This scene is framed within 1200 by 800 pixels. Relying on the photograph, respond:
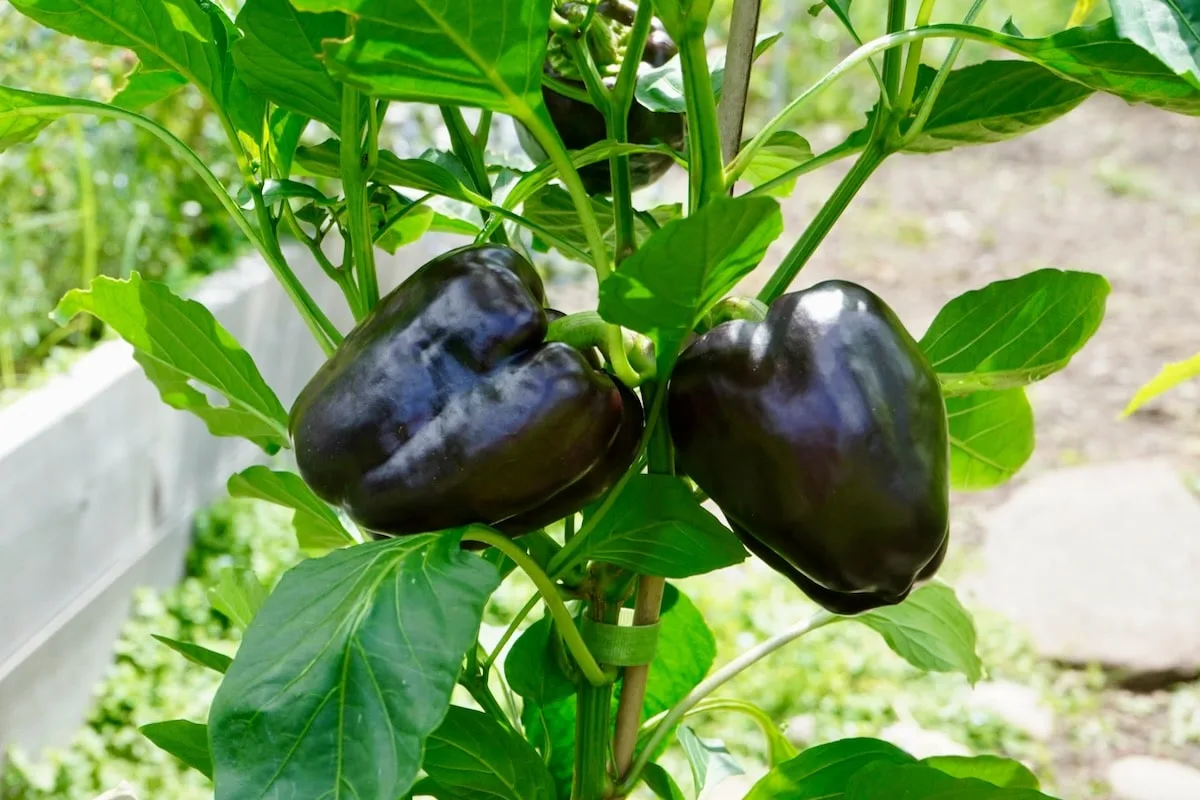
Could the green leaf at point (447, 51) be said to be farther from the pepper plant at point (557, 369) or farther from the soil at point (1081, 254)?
the soil at point (1081, 254)

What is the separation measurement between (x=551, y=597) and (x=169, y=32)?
0.31 meters

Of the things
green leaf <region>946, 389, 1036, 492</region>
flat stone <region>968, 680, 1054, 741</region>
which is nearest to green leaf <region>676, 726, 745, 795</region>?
green leaf <region>946, 389, 1036, 492</region>

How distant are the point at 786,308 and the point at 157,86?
0.37 metres

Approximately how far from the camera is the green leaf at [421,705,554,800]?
0.61 metres

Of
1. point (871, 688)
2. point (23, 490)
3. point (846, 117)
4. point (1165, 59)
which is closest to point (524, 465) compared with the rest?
point (1165, 59)

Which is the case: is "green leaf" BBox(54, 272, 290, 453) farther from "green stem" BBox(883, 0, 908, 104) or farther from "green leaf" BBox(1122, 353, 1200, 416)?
"green leaf" BBox(1122, 353, 1200, 416)

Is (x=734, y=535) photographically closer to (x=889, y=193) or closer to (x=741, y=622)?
(x=741, y=622)

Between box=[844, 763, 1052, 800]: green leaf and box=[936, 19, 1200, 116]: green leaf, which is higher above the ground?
box=[936, 19, 1200, 116]: green leaf

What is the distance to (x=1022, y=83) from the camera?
586 mm

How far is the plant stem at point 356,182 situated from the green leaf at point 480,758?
223 mm

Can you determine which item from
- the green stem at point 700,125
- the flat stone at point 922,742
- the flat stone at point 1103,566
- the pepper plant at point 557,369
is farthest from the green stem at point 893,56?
the flat stone at point 1103,566

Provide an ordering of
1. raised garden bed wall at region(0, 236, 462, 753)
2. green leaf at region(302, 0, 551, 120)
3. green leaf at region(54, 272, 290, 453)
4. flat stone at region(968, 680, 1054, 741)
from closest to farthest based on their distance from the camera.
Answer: green leaf at region(302, 0, 551, 120), green leaf at region(54, 272, 290, 453), raised garden bed wall at region(0, 236, 462, 753), flat stone at region(968, 680, 1054, 741)

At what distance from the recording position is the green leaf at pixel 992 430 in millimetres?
731

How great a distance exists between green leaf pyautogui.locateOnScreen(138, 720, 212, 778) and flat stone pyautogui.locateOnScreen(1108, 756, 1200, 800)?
137cm
